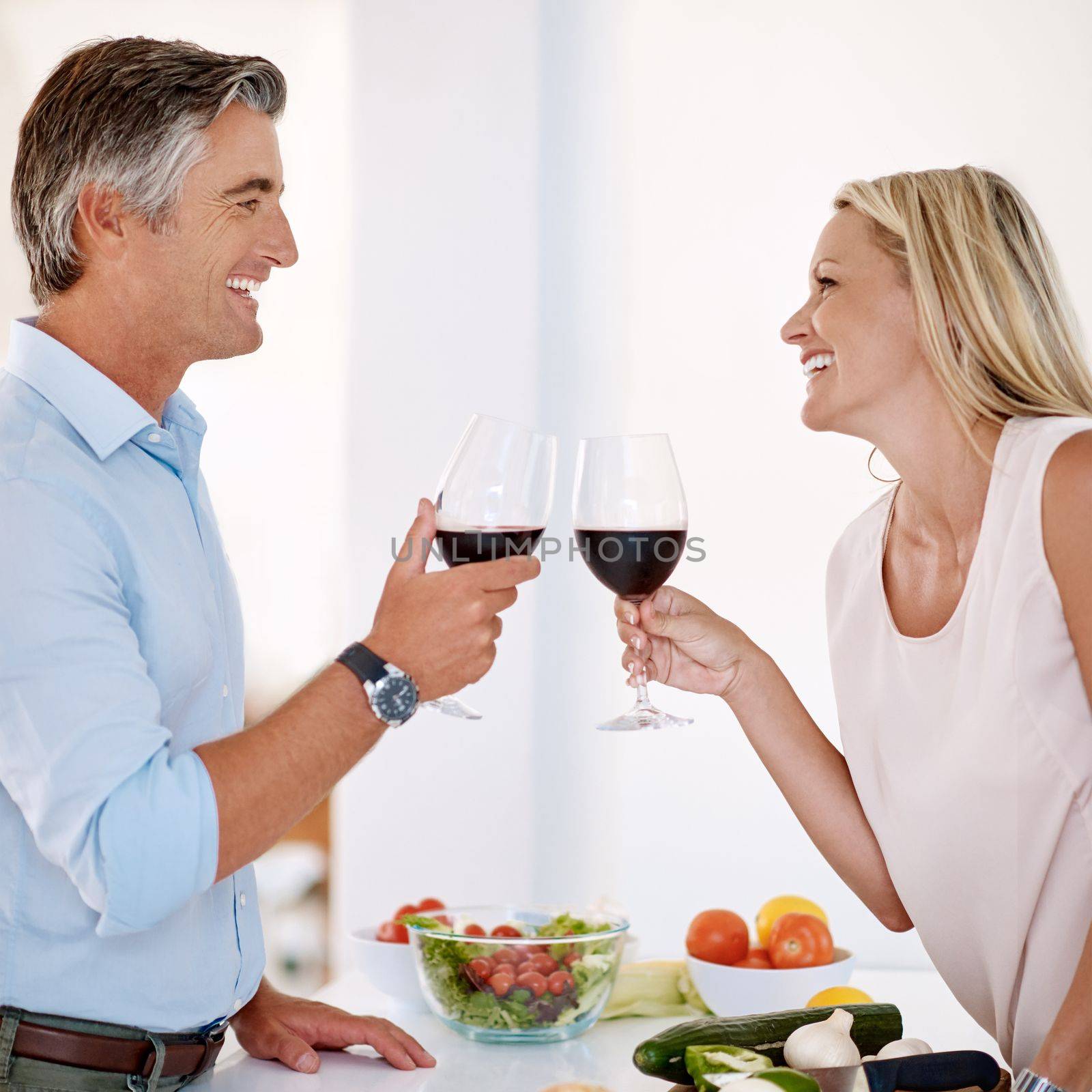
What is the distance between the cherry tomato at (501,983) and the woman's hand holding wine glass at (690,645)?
1.48 feet

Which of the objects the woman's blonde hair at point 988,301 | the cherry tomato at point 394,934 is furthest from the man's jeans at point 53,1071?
the woman's blonde hair at point 988,301

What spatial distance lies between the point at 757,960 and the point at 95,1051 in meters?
0.89

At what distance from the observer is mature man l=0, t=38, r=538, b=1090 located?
1153mm

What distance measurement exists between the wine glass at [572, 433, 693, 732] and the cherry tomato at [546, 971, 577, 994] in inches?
13.0

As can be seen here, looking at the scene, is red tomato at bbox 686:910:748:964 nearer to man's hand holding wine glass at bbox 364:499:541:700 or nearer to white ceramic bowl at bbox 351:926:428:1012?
white ceramic bowl at bbox 351:926:428:1012

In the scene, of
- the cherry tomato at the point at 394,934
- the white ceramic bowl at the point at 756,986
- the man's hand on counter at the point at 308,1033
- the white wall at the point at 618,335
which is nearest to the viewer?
the man's hand on counter at the point at 308,1033

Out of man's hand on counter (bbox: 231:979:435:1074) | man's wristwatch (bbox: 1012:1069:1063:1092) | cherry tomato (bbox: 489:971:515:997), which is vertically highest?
man's wristwatch (bbox: 1012:1069:1063:1092)

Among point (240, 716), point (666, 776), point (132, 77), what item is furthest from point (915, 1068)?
point (666, 776)

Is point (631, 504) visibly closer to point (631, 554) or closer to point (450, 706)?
point (631, 554)

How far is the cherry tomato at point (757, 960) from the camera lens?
1670mm

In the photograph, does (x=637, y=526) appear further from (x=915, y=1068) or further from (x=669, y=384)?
(x=669, y=384)

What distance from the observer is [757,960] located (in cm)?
169

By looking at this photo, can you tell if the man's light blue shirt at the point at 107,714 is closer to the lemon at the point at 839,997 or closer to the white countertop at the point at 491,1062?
the white countertop at the point at 491,1062

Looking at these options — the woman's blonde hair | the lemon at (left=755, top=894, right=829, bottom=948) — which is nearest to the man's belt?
the lemon at (left=755, top=894, right=829, bottom=948)
